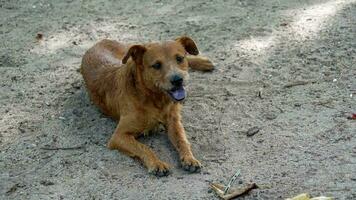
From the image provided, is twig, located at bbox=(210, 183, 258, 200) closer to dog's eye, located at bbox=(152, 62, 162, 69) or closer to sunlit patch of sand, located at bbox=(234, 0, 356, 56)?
dog's eye, located at bbox=(152, 62, 162, 69)

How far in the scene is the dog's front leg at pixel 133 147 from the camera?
5031mm

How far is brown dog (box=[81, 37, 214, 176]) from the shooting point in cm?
523

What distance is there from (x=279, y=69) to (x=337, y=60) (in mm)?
682

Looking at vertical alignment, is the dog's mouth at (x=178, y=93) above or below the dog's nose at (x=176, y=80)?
below

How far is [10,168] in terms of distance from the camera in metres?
5.27

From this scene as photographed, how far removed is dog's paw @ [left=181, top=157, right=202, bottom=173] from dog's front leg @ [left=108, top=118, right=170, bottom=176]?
151mm

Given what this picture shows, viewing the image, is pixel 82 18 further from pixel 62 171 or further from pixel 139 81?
pixel 62 171

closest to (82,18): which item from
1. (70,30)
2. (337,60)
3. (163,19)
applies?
(70,30)

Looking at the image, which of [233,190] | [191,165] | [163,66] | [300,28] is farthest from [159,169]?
[300,28]

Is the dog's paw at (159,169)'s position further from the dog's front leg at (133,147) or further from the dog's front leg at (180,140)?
the dog's front leg at (180,140)

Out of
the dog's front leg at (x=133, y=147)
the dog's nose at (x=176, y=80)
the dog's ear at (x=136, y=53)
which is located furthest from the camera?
the dog's ear at (x=136, y=53)

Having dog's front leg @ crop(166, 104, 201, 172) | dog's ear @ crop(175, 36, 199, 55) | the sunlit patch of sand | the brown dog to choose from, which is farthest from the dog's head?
the sunlit patch of sand

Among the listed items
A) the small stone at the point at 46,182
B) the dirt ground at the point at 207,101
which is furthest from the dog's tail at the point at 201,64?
the small stone at the point at 46,182

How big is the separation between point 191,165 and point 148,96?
892 mm
